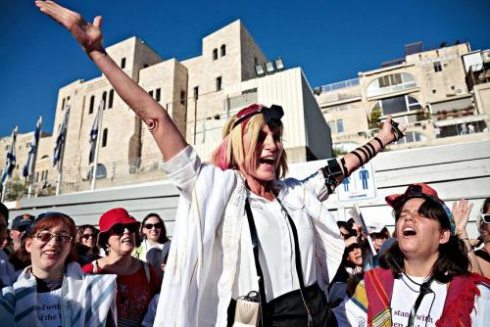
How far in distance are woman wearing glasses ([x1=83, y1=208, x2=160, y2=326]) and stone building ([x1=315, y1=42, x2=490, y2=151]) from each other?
90.5ft

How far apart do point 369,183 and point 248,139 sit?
694 centimetres

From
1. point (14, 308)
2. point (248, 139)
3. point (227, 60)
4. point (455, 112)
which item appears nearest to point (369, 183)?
point (248, 139)

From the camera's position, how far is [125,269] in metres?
3.01

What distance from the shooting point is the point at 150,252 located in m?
4.32

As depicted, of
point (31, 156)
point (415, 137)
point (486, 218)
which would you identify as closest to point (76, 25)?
point (486, 218)

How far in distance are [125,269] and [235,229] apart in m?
2.19

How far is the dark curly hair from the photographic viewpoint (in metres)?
Answer: 1.76

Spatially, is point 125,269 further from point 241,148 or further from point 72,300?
point 241,148

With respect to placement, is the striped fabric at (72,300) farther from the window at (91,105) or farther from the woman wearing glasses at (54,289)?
the window at (91,105)

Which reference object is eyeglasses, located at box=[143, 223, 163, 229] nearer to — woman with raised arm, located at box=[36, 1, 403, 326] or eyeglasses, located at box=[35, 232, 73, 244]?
eyeglasses, located at box=[35, 232, 73, 244]

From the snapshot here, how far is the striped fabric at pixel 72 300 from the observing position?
2.01m

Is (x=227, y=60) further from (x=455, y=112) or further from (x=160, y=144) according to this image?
(x=160, y=144)

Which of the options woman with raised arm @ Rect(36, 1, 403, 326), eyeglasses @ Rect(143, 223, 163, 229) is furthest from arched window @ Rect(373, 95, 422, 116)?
woman with raised arm @ Rect(36, 1, 403, 326)

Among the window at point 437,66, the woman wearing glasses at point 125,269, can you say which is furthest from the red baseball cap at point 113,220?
the window at point 437,66
